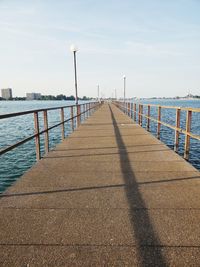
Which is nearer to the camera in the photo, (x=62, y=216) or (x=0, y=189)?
(x=62, y=216)

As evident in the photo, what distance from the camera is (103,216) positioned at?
309 centimetres

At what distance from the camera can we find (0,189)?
309 inches

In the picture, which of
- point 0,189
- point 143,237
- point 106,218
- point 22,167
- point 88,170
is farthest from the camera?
point 22,167

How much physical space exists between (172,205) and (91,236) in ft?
4.14

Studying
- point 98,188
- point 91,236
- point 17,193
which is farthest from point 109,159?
point 91,236

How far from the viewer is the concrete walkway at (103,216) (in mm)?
2361

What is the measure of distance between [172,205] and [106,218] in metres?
0.93

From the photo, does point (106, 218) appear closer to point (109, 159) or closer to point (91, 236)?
point (91, 236)

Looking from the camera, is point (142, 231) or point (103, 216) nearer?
point (142, 231)

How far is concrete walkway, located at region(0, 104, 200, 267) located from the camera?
236cm

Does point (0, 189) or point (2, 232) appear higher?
point (2, 232)

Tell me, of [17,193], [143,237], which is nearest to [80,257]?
[143,237]

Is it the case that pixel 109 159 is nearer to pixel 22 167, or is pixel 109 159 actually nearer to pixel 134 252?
pixel 134 252

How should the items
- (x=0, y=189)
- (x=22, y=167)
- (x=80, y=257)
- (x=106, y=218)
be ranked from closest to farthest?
(x=80, y=257)
(x=106, y=218)
(x=0, y=189)
(x=22, y=167)
